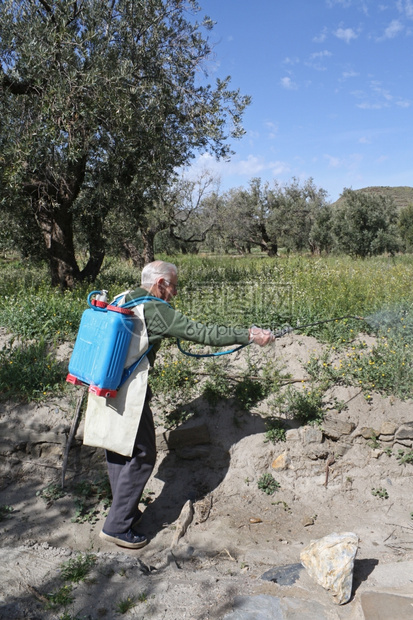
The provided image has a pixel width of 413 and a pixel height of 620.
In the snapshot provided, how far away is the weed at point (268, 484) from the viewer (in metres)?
4.37

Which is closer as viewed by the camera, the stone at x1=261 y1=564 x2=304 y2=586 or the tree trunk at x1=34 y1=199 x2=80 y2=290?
the stone at x1=261 y1=564 x2=304 y2=586

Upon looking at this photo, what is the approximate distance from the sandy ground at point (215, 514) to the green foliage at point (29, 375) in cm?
16

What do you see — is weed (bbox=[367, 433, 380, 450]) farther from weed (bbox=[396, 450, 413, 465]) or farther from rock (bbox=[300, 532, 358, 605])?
rock (bbox=[300, 532, 358, 605])

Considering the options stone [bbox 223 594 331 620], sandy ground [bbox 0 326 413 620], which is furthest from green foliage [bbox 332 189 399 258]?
stone [bbox 223 594 331 620]

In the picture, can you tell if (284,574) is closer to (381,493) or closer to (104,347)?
(381,493)

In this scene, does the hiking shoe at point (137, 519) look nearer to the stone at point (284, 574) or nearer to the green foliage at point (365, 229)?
the stone at point (284, 574)

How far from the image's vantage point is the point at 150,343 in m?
3.56

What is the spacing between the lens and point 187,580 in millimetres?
3107

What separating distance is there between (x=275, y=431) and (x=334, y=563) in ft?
5.64

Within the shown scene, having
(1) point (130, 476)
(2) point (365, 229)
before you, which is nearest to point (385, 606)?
(1) point (130, 476)

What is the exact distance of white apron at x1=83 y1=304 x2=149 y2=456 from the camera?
11.4 ft

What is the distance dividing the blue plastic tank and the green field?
166cm

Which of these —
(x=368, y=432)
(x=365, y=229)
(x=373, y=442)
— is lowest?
(x=373, y=442)

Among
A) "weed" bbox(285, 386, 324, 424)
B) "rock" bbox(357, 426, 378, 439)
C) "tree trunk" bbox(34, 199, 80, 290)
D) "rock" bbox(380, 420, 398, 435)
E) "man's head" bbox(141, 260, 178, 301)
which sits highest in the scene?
"tree trunk" bbox(34, 199, 80, 290)
